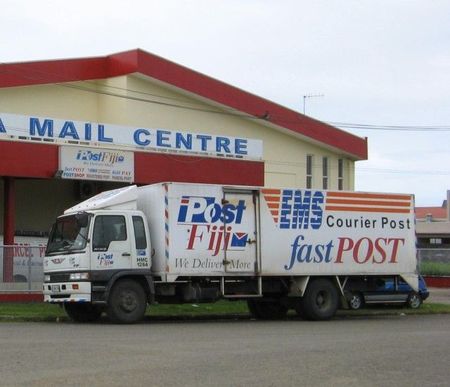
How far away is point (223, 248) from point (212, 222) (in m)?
0.67

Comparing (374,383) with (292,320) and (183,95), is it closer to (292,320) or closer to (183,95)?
(292,320)

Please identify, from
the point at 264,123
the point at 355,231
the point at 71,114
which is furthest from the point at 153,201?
the point at 264,123

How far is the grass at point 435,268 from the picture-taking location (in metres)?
38.6

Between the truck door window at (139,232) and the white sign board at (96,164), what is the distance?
24.0 feet

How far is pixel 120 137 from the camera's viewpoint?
27.5m

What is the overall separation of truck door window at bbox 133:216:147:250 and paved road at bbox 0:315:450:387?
1.81 m

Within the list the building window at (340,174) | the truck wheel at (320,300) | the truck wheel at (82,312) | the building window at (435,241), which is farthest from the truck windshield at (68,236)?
the building window at (435,241)

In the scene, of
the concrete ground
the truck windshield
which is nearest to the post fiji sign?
the truck windshield

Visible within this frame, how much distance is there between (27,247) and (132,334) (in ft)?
27.8

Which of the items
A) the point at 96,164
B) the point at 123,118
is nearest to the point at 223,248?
the point at 96,164

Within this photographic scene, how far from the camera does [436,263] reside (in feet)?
128

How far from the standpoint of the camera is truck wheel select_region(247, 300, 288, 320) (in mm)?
20719

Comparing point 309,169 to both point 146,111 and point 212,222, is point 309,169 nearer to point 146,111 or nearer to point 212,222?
point 146,111

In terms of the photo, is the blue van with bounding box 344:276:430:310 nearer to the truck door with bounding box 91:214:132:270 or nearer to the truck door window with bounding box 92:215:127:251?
the truck door with bounding box 91:214:132:270
